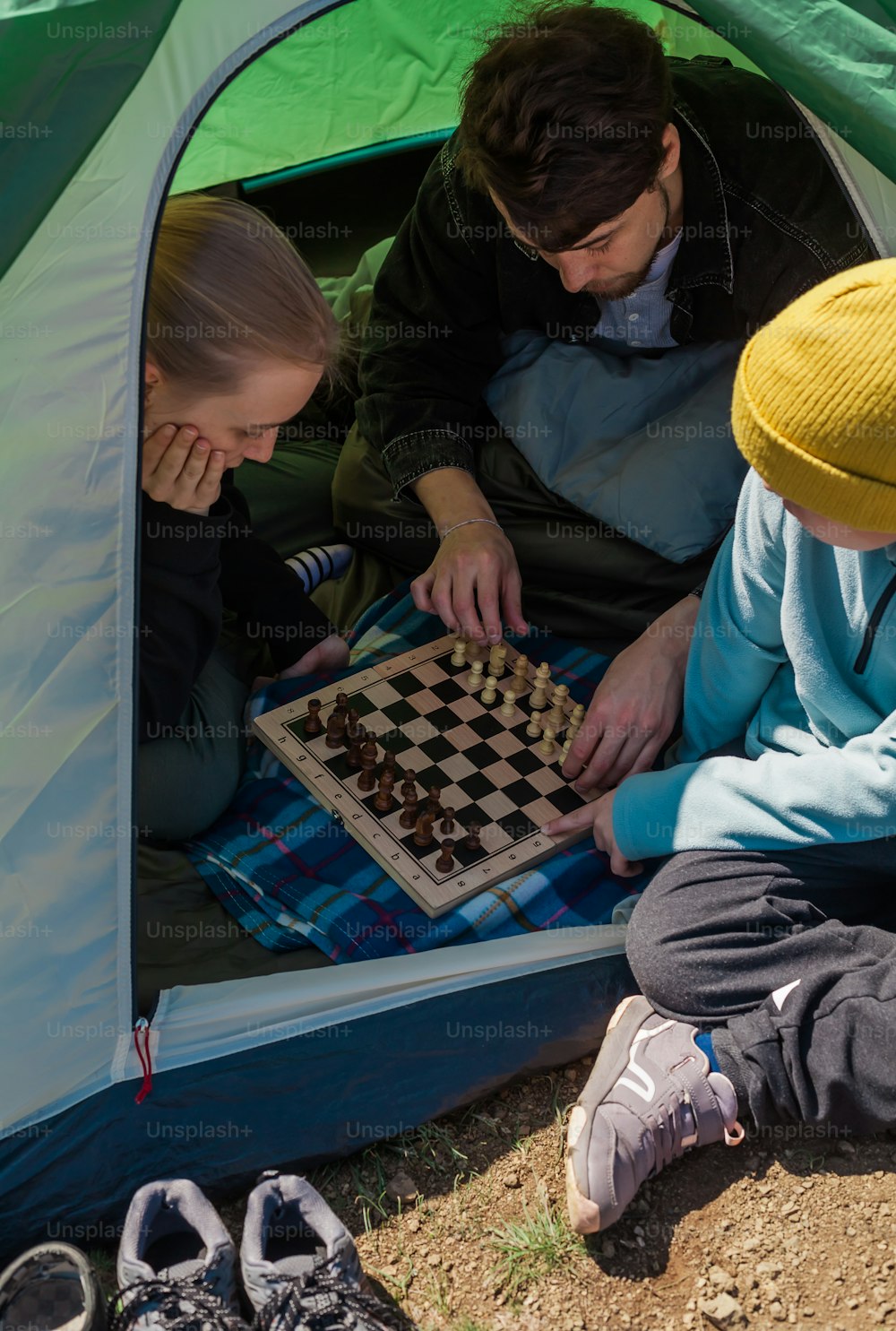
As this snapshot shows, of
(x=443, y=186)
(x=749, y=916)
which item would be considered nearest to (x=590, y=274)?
(x=443, y=186)

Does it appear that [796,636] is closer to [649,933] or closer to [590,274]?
[649,933]

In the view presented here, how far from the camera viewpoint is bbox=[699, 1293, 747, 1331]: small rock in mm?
1369

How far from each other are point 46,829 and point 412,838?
54 centimetres

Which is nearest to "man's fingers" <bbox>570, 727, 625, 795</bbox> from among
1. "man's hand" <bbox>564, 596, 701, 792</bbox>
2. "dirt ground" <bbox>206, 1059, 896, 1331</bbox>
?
"man's hand" <bbox>564, 596, 701, 792</bbox>

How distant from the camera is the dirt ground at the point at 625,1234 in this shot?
1.38 metres

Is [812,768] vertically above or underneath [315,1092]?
above

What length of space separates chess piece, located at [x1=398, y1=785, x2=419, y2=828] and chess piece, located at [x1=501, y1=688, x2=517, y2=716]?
0.88 ft

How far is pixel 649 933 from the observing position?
5.07ft

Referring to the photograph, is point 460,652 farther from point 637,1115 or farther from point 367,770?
point 637,1115

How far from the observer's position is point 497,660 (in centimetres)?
199

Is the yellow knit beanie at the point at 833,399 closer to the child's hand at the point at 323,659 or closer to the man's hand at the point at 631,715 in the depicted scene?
the man's hand at the point at 631,715

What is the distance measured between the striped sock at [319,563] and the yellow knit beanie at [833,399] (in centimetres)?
110

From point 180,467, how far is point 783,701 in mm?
891

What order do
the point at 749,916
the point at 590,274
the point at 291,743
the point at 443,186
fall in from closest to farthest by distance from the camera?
the point at 749,916 → the point at 590,274 → the point at 291,743 → the point at 443,186
